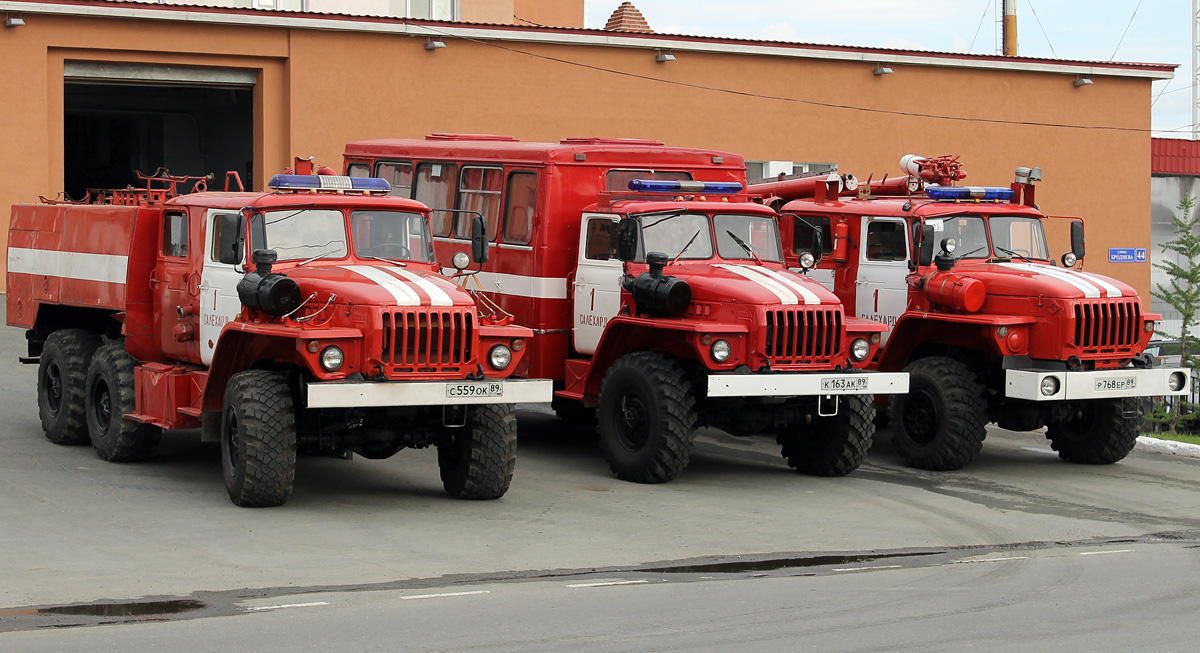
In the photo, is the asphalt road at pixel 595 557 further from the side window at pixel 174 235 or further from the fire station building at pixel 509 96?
the fire station building at pixel 509 96

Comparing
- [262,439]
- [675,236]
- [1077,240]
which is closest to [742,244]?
[675,236]

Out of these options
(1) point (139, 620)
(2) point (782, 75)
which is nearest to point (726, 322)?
→ (1) point (139, 620)

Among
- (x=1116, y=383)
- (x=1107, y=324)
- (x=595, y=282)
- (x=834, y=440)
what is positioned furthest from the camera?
(x=595, y=282)

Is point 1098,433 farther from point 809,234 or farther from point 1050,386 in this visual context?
point 809,234

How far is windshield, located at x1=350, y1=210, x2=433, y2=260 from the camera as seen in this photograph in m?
12.8

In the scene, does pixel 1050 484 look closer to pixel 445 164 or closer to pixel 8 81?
pixel 445 164

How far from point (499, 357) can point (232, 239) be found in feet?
8.21

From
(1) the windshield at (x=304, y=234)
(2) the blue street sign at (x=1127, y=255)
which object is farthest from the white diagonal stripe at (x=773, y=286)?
(2) the blue street sign at (x=1127, y=255)

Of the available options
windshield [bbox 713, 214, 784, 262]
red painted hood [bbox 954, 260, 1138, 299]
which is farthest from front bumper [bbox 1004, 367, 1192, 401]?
windshield [bbox 713, 214, 784, 262]

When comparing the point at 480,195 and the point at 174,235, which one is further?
the point at 480,195

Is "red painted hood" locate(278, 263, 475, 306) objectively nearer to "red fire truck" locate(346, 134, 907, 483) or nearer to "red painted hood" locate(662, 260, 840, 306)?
"red fire truck" locate(346, 134, 907, 483)

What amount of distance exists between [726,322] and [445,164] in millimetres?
4462

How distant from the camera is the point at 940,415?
14578 millimetres

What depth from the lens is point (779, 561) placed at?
10336 millimetres
